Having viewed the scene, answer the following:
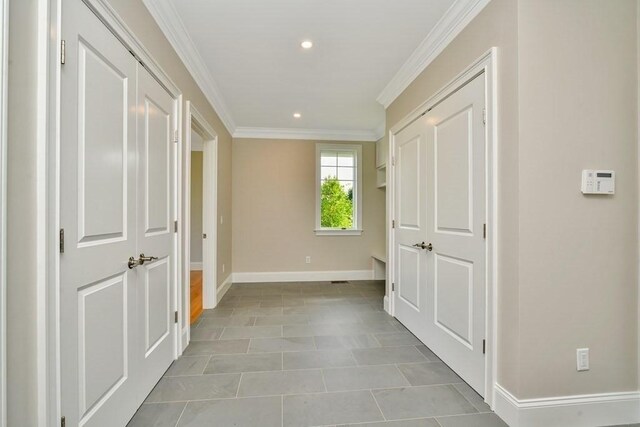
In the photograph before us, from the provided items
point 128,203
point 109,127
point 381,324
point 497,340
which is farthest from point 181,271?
point 497,340

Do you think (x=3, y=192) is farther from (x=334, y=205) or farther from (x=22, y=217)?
(x=334, y=205)

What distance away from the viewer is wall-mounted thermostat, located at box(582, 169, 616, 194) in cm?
152

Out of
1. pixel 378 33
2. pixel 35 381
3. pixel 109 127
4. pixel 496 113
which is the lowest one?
pixel 35 381

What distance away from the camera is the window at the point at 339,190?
4.98 m

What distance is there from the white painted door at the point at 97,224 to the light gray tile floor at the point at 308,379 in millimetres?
380

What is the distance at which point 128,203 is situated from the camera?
1580 millimetres

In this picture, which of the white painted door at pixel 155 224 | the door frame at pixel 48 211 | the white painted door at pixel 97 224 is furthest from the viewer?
the white painted door at pixel 155 224

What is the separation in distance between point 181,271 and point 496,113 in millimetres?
2475

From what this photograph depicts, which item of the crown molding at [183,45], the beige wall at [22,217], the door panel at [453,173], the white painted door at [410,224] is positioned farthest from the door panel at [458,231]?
the beige wall at [22,217]

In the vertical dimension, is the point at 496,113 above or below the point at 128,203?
above

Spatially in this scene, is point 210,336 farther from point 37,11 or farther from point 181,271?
point 37,11

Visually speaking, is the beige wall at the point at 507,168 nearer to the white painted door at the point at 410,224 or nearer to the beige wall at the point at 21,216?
the white painted door at the point at 410,224

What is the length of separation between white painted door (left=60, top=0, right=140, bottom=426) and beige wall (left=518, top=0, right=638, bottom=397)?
81.0 inches

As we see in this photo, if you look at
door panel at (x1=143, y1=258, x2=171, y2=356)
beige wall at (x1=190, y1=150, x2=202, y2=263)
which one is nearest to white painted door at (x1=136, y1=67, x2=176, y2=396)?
door panel at (x1=143, y1=258, x2=171, y2=356)
